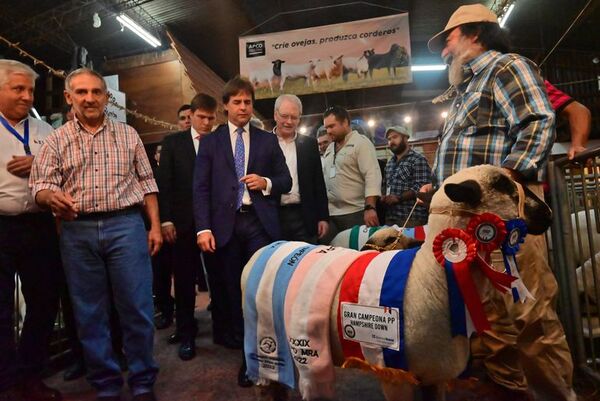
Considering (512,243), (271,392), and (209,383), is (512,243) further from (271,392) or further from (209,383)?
(209,383)

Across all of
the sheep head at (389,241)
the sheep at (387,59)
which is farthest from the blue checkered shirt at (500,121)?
the sheep at (387,59)

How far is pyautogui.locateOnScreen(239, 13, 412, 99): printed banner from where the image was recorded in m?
6.07

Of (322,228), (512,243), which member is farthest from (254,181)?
(512,243)

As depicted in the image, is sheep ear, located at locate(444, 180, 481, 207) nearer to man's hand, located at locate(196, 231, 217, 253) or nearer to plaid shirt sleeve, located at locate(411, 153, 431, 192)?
man's hand, located at locate(196, 231, 217, 253)

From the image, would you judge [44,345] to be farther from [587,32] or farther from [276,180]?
[587,32]

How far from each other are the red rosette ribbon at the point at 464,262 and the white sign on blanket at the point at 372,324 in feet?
0.80

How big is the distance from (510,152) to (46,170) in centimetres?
239

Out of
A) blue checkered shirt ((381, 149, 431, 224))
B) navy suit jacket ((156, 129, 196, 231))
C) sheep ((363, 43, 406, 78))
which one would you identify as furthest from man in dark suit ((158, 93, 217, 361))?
sheep ((363, 43, 406, 78))

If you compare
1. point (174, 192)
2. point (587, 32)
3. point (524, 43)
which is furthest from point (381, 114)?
point (174, 192)

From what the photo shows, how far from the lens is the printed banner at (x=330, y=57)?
19.9ft

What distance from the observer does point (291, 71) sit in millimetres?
6230

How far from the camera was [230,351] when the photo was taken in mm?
3068

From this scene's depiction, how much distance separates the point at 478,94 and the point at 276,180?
1.22m

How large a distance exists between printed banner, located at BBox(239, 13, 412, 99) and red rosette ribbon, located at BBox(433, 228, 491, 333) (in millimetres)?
5193
